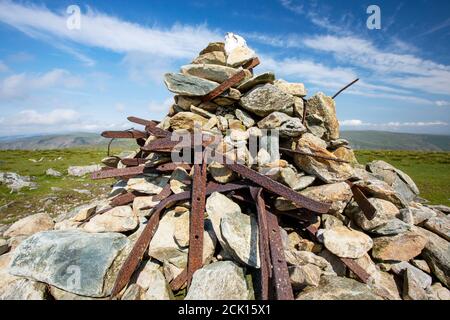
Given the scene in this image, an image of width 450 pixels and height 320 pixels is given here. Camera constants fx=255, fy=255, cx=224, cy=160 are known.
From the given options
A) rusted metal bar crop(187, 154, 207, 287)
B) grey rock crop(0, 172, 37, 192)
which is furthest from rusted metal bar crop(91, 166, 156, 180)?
grey rock crop(0, 172, 37, 192)

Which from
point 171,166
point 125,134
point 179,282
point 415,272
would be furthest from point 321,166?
point 125,134

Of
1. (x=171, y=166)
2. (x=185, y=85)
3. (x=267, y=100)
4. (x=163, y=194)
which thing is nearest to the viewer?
(x=163, y=194)

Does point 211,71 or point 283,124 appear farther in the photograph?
point 211,71

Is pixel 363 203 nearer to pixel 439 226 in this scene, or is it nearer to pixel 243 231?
pixel 439 226

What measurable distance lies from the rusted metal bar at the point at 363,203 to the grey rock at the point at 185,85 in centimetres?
400

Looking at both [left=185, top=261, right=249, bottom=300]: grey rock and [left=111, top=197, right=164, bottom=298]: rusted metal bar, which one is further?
[left=111, top=197, right=164, bottom=298]: rusted metal bar

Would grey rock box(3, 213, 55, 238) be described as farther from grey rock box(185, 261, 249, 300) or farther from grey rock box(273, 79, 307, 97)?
grey rock box(273, 79, 307, 97)

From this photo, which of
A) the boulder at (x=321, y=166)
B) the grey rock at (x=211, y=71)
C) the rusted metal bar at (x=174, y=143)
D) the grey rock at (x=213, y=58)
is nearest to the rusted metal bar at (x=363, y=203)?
the boulder at (x=321, y=166)

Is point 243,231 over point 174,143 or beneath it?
beneath

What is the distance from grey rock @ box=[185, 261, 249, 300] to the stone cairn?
2cm

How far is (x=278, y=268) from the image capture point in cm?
368

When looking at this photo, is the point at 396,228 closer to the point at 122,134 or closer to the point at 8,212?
the point at 122,134

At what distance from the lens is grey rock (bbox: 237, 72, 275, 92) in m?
6.10

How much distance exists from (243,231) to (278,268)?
83 cm
